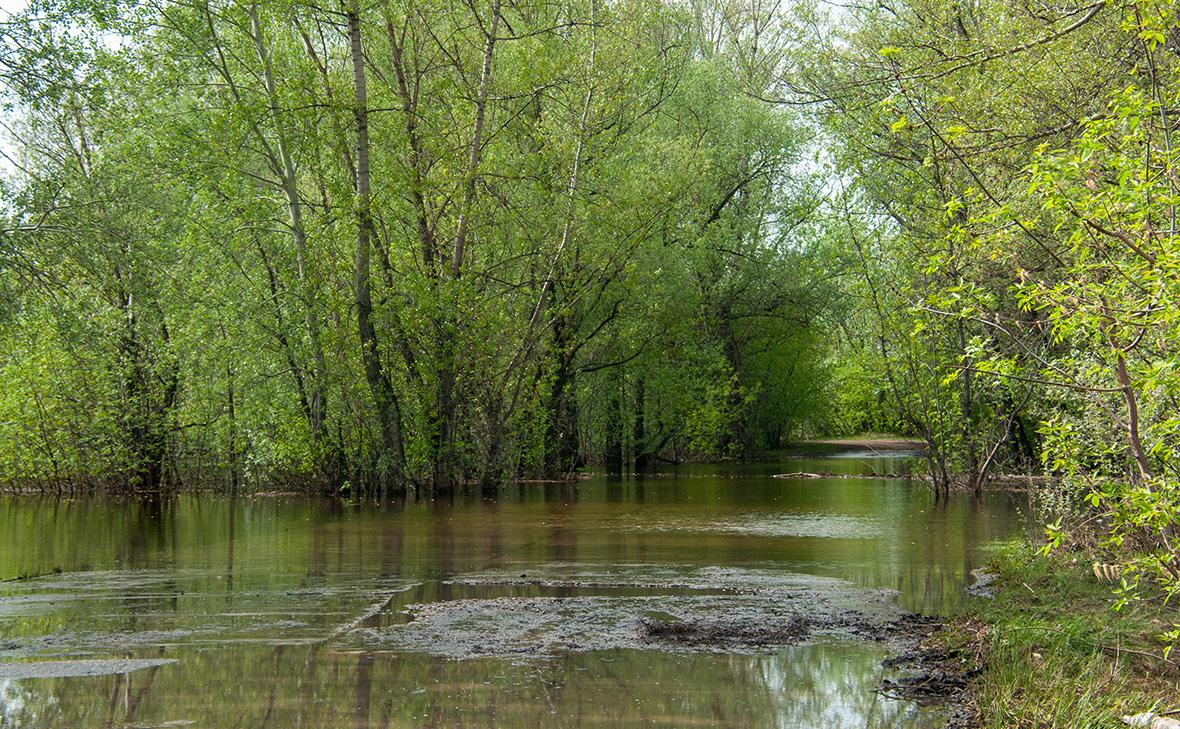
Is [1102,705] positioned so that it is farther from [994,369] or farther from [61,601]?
[61,601]

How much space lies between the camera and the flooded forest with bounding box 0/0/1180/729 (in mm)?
6066

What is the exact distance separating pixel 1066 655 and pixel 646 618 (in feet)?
9.55

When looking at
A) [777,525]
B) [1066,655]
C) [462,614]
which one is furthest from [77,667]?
[777,525]

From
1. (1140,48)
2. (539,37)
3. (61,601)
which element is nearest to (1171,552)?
(1140,48)

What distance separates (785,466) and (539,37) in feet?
54.5

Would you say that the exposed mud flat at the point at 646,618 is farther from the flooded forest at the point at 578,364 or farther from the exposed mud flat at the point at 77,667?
the exposed mud flat at the point at 77,667

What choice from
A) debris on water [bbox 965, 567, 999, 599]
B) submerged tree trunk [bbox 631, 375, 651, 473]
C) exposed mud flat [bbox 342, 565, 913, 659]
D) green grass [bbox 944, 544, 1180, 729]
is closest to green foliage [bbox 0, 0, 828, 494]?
submerged tree trunk [bbox 631, 375, 651, 473]

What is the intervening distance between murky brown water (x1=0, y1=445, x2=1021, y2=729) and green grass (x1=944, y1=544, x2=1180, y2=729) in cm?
50

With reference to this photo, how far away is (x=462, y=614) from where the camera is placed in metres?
8.30

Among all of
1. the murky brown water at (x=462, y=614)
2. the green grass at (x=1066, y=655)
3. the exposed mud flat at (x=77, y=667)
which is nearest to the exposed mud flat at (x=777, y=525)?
the murky brown water at (x=462, y=614)

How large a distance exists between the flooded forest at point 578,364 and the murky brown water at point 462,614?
0.06 meters

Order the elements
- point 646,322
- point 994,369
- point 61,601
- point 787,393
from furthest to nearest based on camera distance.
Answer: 1. point 787,393
2. point 646,322
3. point 61,601
4. point 994,369

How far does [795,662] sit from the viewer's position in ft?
22.6

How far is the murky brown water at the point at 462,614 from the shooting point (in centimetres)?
583
